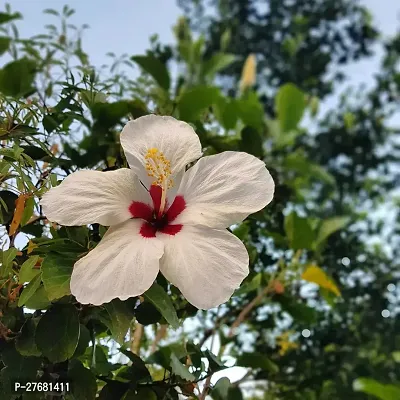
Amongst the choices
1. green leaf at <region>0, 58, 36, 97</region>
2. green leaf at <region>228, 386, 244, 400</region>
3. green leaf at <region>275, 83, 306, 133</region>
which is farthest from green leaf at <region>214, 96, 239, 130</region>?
green leaf at <region>275, 83, 306, 133</region>

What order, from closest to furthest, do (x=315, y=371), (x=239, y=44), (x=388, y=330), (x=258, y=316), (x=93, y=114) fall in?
(x=93, y=114) → (x=258, y=316) → (x=315, y=371) → (x=388, y=330) → (x=239, y=44)

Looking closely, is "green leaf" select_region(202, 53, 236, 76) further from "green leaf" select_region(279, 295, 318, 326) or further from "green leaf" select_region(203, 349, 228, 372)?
"green leaf" select_region(203, 349, 228, 372)

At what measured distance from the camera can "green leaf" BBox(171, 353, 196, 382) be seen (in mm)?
358

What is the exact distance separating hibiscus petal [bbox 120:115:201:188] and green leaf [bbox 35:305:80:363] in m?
0.09

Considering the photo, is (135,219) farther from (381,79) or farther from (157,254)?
(381,79)

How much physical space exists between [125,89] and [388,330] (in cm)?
103

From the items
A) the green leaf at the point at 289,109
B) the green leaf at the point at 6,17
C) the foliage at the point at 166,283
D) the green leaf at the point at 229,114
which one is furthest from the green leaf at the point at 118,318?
the green leaf at the point at 289,109

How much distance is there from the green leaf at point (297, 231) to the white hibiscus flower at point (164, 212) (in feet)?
0.98

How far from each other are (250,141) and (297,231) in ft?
0.40

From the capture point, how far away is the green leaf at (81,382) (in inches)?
13.8

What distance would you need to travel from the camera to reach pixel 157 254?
310mm

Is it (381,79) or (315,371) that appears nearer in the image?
(315,371)

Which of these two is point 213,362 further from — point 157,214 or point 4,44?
point 4,44

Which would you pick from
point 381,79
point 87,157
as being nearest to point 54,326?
point 87,157
